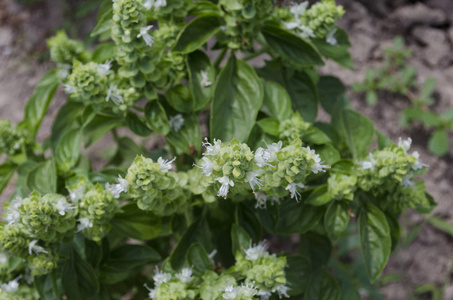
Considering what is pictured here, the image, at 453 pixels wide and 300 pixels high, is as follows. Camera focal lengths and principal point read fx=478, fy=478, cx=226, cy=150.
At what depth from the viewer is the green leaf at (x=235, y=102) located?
2.04 m

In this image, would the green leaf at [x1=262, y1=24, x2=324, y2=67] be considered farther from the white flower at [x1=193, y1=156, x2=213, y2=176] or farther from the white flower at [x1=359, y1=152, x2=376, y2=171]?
the white flower at [x1=193, y1=156, x2=213, y2=176]

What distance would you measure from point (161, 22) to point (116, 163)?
1.17 metres

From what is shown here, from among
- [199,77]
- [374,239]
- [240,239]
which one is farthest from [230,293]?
[199,77]

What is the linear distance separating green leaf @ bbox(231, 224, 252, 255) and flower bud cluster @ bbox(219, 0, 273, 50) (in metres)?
0.78

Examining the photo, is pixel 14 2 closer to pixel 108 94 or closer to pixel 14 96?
pixel 14 96

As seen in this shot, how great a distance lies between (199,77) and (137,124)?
35cm

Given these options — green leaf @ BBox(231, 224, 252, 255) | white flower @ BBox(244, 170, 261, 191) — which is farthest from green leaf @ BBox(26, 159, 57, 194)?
white flower @ BBox(244, 170, 261, 191)

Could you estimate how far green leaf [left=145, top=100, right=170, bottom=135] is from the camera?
2078 mm

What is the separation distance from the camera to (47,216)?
66.7 inches

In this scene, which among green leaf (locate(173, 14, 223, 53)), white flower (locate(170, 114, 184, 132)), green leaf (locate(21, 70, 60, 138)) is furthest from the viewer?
green leaf (locate(21, 70, 60, 138))

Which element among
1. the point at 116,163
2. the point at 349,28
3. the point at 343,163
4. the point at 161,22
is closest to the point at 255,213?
the point at 343,163

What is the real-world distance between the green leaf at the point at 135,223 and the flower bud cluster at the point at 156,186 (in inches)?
8.1

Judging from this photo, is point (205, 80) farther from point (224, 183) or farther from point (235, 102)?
point (224, 183)

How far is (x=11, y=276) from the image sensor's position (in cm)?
199
